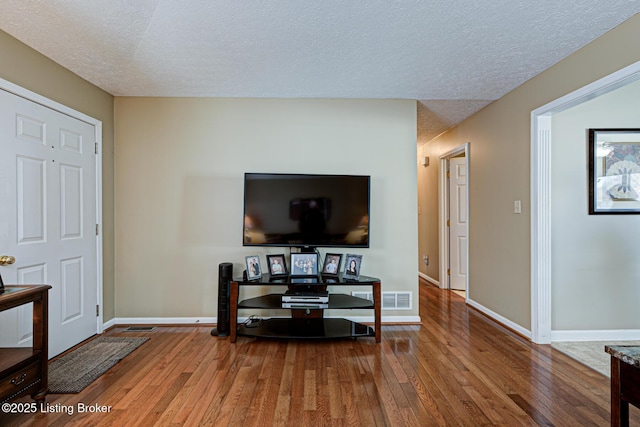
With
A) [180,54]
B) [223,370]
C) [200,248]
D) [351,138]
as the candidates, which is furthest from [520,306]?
[180,54]

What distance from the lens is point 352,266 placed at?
3604 mm

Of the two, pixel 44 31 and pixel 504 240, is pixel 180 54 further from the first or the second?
pixel 504 240

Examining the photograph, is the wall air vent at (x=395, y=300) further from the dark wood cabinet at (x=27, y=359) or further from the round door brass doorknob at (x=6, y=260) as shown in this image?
the round door brass doorknob at (x=6, y=260)

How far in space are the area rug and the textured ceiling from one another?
2382 mm

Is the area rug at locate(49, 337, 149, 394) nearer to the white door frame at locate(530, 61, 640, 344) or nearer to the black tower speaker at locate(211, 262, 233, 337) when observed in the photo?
the black tower speaker at locate(211, 262, 233, 337)

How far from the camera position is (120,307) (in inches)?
152

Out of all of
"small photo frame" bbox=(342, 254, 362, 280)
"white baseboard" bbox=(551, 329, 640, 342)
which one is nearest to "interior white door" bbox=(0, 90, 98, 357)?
"small photo frame" bbox=(342, 254, 362, 280)

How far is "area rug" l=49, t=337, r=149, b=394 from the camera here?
2.51m

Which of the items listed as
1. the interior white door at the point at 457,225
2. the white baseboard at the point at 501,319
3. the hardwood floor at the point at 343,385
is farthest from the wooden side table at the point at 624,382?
the interior white door at the point at 457,225

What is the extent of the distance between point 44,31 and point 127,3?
31.3 inches

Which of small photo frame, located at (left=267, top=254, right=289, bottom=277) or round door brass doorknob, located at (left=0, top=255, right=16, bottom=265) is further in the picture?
small photo frame, located at (left=267, top=254, right=289, bottom=277)

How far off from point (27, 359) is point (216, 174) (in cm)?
224

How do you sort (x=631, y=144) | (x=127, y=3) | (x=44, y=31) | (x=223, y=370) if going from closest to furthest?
(x=127, y=3), (x=44, y=31), (x=223, y=370), (x=631, y=144)

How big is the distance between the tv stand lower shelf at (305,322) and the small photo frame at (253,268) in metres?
0.11
